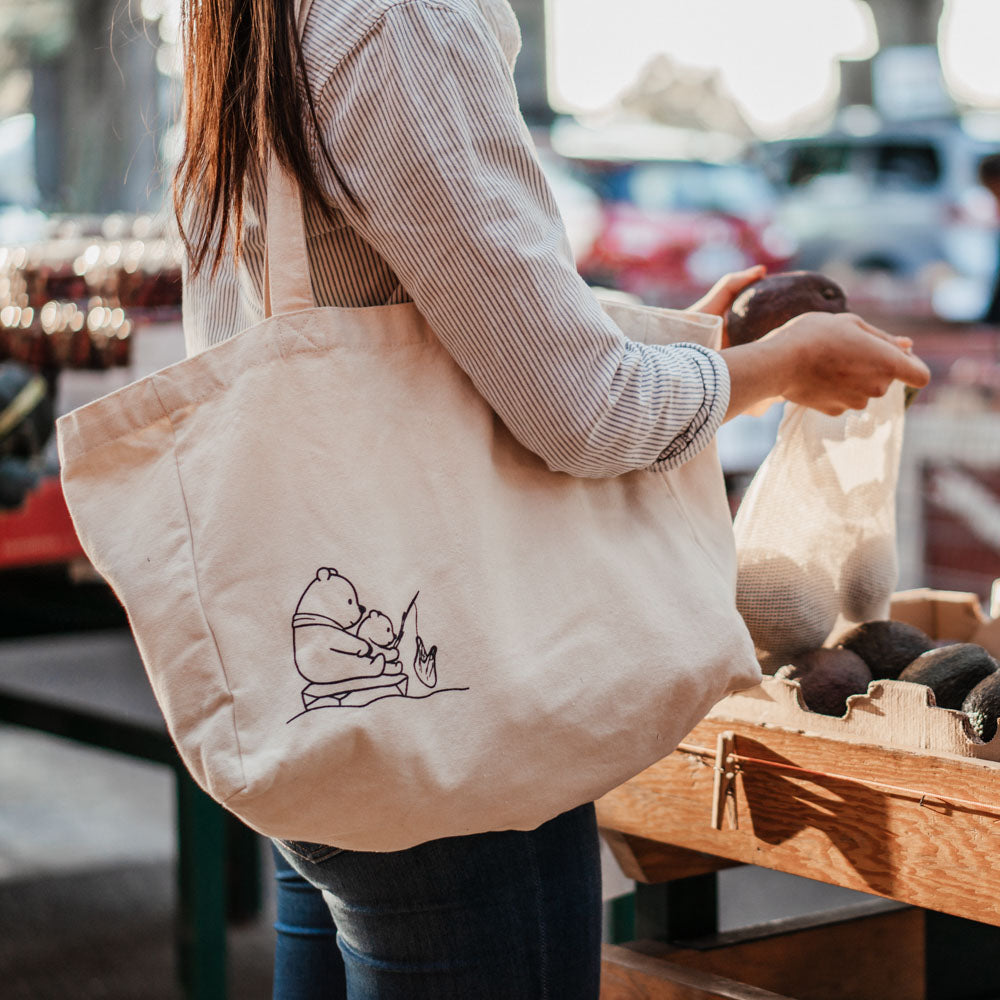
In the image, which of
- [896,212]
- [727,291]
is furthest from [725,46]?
[727,291]

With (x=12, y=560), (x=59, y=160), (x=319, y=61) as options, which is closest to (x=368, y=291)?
(x=319, y=61)

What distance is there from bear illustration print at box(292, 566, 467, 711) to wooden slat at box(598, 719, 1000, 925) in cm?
46

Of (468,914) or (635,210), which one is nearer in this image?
(468,914)

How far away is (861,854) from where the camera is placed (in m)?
1.19

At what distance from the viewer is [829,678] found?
4.40 feet

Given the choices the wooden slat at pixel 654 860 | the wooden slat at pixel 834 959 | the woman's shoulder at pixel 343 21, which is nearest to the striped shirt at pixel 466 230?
the woman's shoulder at pixel 343 21

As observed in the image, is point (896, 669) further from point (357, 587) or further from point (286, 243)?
point (286, 243)

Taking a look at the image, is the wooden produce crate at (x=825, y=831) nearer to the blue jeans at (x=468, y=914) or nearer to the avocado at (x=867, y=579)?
the avocado at (x=867, y=579)

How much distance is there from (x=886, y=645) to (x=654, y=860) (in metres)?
0.35

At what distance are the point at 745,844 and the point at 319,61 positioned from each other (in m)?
0.82

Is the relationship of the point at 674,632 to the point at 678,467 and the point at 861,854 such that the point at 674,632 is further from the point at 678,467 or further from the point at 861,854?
the point at 861,854

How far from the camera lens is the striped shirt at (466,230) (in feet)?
2.94

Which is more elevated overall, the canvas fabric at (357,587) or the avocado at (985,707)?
the canvas fabric at (357,587)

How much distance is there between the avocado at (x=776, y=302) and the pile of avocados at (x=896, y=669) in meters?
0.34
